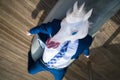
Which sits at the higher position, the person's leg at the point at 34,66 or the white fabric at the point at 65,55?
the white fabric at the point at 65,55

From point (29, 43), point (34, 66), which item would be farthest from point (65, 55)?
point (29, 43)

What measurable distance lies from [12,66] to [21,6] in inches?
26.2

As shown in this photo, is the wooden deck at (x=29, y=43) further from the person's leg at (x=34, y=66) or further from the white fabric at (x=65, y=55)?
the white fabric at (x=65, y=55)

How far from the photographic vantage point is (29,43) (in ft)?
5.88

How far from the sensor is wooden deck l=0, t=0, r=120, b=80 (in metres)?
1.55

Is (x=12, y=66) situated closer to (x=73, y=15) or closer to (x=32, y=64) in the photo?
(x=32, y=64)

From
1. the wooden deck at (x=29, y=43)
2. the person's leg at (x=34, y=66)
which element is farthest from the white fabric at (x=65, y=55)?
the wooden deck at (x=29, y=43)

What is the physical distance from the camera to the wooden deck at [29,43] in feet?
5.10

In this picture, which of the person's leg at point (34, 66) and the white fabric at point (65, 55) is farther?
the person's leg at point (34, 66)

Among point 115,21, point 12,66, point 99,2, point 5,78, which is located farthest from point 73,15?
point 5,78

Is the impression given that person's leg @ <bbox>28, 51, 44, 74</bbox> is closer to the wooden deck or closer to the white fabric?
the white fabric

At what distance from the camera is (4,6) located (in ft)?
4.94

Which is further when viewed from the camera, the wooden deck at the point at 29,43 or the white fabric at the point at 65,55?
the wooden deck at the point at 29,43

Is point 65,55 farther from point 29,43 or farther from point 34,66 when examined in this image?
point 29,43
